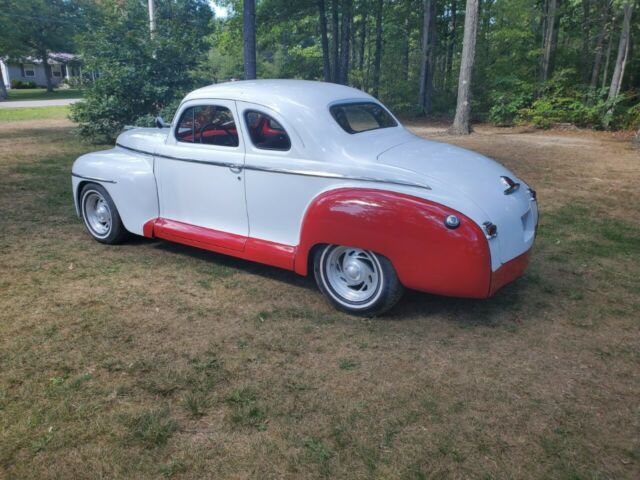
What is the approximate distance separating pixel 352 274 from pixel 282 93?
171 centimetres

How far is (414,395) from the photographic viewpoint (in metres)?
3.07

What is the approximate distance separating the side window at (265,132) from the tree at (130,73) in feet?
26.6

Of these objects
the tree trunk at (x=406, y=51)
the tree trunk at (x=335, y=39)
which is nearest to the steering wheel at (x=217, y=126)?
the tree trunk at (x=335, y=39)

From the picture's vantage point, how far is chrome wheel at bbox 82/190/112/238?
5.65 meters

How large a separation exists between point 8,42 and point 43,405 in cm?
3855

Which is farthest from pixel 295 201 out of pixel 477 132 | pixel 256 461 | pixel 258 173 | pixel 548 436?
pixel 477 132

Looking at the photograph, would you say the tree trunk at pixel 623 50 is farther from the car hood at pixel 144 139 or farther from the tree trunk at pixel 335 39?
the car hood at pixel 144 139

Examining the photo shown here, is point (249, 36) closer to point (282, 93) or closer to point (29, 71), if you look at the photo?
point (282, 93)

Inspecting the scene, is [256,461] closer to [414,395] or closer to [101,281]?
[414,395]

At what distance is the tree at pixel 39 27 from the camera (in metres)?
35.0

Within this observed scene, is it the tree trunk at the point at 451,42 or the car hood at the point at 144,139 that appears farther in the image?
the tree trunk at the point at 451,42

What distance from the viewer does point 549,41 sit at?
18.8 metres

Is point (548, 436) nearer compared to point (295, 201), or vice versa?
point (548, 436)

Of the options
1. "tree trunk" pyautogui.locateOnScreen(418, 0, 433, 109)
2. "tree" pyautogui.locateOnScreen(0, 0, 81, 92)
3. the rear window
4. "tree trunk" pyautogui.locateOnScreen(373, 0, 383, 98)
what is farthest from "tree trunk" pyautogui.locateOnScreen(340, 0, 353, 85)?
"tree" pyautogui.locateOnScreen(0, 0, 81, 92)
